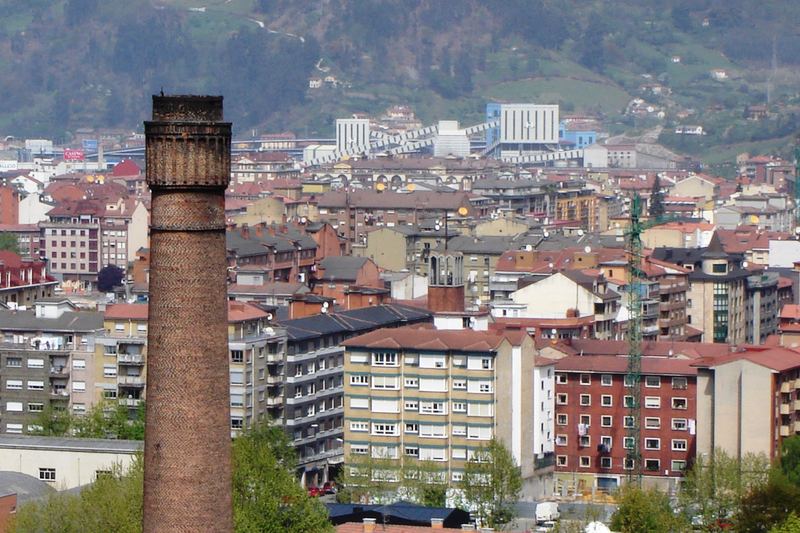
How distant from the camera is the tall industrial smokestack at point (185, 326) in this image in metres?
27.4

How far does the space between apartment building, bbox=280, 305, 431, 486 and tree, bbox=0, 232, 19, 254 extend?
43.7 meters

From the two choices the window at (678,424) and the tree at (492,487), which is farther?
the window at (678,424)

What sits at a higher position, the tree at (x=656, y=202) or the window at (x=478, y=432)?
the tree at (x=656, y=202)

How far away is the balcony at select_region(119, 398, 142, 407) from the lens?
176 feet

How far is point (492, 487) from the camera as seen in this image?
4741 cm

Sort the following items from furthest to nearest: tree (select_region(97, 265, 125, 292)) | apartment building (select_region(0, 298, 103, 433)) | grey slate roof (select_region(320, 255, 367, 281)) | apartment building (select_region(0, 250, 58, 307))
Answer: tree (select_region(97, 265, 125, 292)), grey slate roof (select_region(320, 255, 367, 281)), apartment building (select_region(0, 250, 58, 307)), apartment building (select_region(0, 298, 103, 433))

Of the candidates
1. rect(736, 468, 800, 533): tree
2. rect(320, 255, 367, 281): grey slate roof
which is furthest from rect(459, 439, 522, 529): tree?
rect(320, 255, 367, 281): grey slate roof

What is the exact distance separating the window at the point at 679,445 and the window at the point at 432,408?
16.2 feet

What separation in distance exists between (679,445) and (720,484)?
6.88 meters

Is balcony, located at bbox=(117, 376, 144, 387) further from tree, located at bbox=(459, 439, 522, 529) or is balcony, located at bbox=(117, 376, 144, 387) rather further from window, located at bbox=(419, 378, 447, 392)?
tree, located at bbox=(459, 439, 522, 529)

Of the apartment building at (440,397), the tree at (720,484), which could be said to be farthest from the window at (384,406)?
the tree at (720,484)

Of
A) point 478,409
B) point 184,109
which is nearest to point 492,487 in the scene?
point 478,409

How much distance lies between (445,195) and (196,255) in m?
87.4

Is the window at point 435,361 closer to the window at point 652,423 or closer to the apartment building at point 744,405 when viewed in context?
the window at point 652,423
